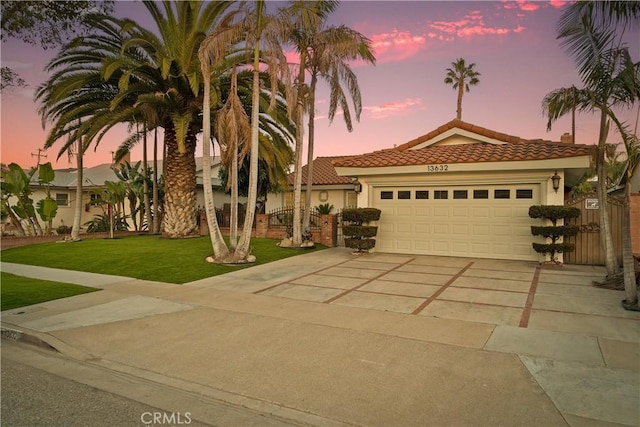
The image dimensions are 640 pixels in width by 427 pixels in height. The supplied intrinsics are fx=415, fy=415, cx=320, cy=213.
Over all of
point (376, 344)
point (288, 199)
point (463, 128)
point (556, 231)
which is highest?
point (463, 128)

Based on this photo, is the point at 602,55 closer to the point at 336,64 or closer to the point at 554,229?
the point at 554,229

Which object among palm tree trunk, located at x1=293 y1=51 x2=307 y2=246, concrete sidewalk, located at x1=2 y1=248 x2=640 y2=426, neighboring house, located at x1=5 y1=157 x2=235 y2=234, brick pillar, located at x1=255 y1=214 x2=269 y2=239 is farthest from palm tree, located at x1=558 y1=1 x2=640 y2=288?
neighboring house, located at x1=5 y1=157 x2=235 y2=234

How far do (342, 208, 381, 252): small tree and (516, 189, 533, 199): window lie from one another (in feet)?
14.9

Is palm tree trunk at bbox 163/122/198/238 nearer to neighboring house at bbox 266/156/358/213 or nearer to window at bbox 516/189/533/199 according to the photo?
neighboring house at bbox 266/156/358/213

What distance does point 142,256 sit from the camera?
13656 mm

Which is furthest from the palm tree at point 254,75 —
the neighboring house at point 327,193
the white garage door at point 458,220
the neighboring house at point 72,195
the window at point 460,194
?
the neighboring house at point 72,195

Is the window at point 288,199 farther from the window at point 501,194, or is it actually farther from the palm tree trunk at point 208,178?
the window at point 501,194

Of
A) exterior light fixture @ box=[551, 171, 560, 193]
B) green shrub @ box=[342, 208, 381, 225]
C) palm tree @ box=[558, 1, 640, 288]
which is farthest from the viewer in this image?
green shrub @ box=[342, 208, 381, 225]

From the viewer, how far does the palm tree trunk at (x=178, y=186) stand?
18.3 metres

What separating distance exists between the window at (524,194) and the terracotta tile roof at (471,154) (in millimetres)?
1153

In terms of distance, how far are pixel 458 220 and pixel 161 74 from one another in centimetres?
1252

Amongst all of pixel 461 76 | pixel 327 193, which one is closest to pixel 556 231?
pixel 327 193

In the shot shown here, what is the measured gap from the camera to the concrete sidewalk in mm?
3951

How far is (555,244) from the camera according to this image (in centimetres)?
1185
